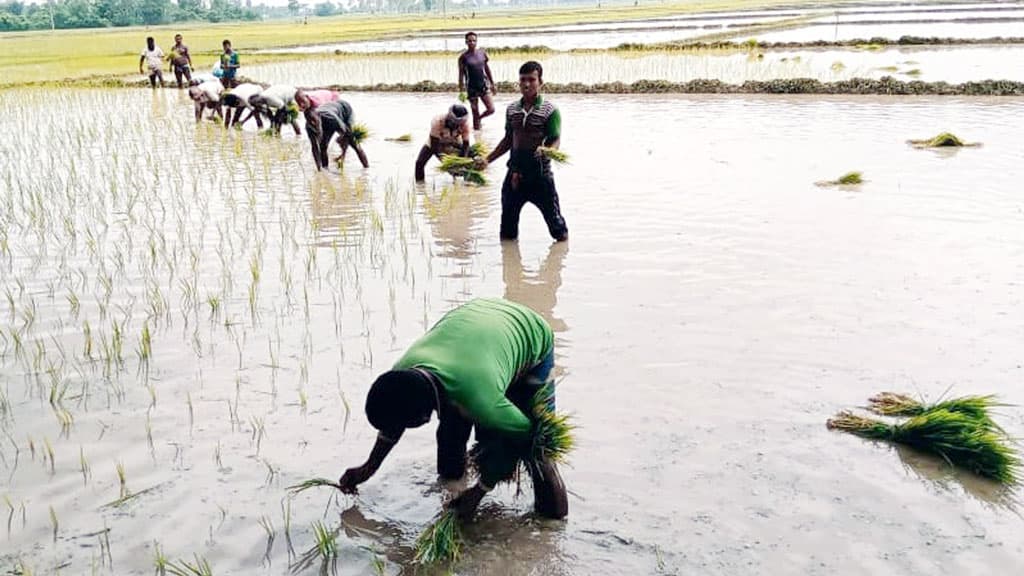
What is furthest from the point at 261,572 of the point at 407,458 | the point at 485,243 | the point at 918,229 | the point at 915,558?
the point at 918,229

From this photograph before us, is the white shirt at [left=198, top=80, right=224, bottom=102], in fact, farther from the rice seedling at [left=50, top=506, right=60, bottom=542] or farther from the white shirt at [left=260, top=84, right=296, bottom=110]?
the rice seedling at [left=50, top=506, right=60, bottom=542]

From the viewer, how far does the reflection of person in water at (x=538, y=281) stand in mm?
4977

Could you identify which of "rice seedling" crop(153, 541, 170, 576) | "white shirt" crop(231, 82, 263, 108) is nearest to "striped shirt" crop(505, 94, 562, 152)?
"rice seedling" crop(153, 541, 170, 576)

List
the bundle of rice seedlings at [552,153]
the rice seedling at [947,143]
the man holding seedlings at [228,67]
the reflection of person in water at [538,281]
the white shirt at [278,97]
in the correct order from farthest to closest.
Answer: the man holding seedlings at [228,67] → the white shirt at [278,97] → the rice seedling at [947,143] → the bundle of rice seedlings at [552,153] → the reflection of person in water at [538,281]

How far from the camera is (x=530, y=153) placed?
5.84 m

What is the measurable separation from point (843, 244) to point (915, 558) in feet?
11.5

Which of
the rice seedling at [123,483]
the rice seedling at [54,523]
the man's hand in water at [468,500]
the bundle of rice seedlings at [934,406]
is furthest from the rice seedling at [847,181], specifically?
the rice seedling at [54,523]

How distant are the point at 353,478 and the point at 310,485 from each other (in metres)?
0.20

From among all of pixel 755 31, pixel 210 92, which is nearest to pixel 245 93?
pixel 210 92

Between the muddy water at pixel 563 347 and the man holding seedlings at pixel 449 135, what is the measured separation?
421 mm

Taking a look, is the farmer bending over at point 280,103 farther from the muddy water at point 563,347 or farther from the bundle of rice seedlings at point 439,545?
the bundle of rice seedlings at point 439,545

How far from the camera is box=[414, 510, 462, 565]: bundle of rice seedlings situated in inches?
105

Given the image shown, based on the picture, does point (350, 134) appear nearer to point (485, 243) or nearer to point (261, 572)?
point (485, 243)

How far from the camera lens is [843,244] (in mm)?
5863
